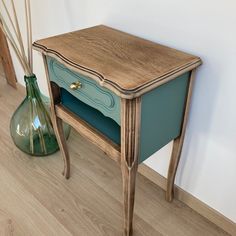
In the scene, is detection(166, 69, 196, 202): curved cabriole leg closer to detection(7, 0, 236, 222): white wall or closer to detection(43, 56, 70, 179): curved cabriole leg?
detection(7, 0, 236, 222): white wall

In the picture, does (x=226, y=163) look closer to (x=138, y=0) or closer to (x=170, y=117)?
(x=170, y=117)

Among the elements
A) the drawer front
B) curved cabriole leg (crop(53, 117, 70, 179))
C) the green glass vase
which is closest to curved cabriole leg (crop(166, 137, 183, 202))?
the drawer front

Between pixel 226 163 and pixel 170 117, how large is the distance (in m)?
0.32

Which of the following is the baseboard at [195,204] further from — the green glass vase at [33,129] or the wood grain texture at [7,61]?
the wood grain texture at [7,61]

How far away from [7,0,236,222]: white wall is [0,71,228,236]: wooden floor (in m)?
0.15

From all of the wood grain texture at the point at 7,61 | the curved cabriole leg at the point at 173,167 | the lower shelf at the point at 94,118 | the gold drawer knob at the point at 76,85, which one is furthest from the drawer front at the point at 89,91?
the wood grain texture at the point at 7,61

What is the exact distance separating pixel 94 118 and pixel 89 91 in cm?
18

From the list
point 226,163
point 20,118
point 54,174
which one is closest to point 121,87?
point 226,163

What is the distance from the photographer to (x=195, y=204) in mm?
1350

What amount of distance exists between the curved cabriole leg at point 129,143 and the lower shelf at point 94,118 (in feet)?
0.30

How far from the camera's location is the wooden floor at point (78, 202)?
1.30m

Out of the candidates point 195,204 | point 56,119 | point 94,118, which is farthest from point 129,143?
point 195,204

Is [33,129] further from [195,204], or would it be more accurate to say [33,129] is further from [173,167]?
[195,204]

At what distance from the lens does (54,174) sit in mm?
1572
